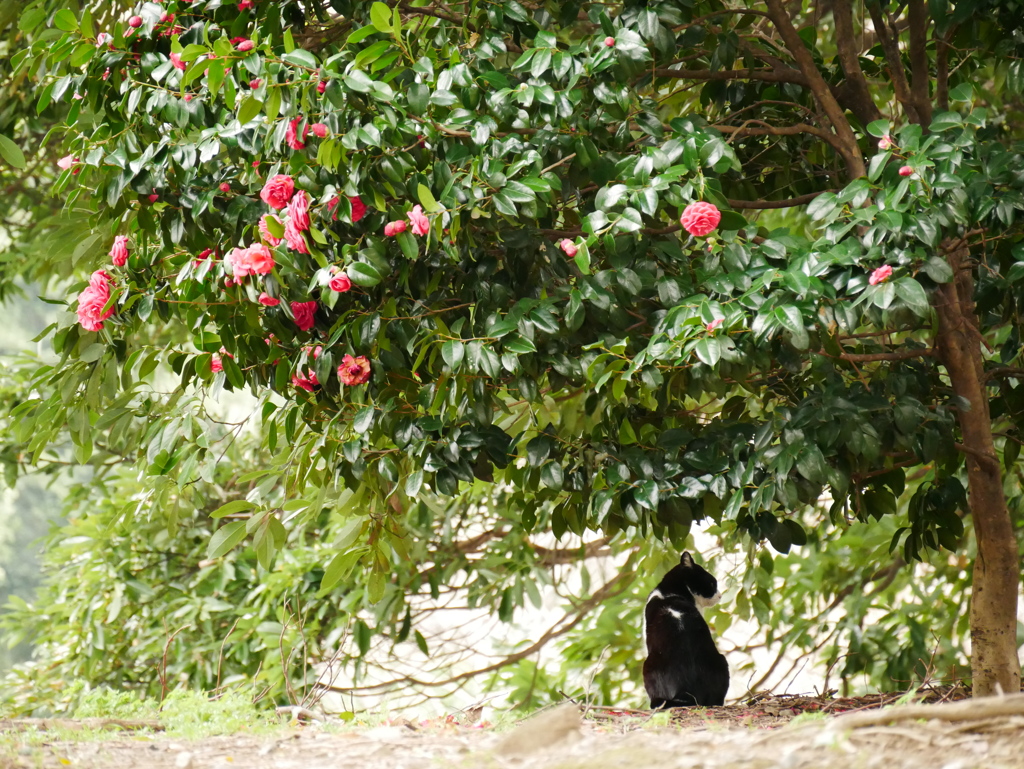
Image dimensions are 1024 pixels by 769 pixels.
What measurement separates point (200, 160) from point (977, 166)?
1.80 metres

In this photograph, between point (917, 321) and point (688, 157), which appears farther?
point (688, 157)

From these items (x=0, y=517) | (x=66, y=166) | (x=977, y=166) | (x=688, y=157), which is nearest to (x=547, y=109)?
(x=688, y=157)

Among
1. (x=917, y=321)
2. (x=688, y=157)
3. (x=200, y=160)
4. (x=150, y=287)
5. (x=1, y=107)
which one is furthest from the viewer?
(x=1, y=107)

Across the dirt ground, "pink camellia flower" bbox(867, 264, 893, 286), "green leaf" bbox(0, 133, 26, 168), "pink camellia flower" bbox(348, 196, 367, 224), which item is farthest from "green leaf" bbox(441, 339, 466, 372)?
"green leaf" bbox(0, 133, 26, 168)

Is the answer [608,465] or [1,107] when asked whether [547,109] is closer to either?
[608,465]

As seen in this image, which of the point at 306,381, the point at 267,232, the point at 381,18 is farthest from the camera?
the point at 306,381

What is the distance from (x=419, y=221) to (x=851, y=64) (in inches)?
60.1

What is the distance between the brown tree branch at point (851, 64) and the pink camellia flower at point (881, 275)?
111 centimetres

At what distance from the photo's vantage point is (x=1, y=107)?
411cm

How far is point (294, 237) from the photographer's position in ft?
7.16

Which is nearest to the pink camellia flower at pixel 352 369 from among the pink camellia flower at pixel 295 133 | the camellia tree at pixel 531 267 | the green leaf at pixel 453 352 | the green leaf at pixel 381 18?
the camellia tree at pixel 531 267

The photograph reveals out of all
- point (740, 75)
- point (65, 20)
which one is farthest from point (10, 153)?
point (740, 75)

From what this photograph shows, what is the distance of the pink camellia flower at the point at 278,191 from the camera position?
2.21 meters

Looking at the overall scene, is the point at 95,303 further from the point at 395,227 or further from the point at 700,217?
the point at 700,217
